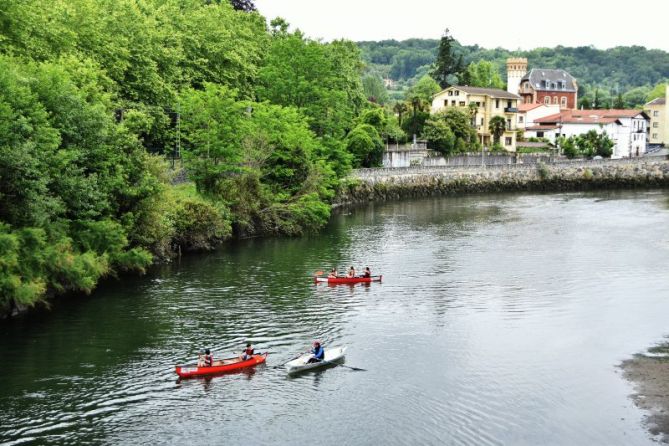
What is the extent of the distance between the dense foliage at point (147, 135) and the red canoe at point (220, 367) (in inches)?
403

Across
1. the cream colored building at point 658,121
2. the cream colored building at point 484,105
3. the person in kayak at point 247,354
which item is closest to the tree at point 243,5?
the cream colored building at point 484,105

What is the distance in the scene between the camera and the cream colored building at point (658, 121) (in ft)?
529

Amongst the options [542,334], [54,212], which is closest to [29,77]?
[54,212]

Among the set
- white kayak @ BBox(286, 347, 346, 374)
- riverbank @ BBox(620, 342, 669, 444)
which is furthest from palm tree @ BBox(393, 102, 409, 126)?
white kayak @ BBox(286, 347, 346, 374)

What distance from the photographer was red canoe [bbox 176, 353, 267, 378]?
3250cm

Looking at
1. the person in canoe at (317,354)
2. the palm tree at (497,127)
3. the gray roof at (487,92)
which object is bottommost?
the person in canoe at (317,354)

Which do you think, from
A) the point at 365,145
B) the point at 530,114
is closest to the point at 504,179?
the point at 365,145

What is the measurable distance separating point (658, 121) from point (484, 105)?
4758 cm

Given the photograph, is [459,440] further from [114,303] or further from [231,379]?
[114,303]

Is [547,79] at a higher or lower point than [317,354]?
higher

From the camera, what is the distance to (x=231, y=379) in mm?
32906

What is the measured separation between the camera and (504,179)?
115812 mm

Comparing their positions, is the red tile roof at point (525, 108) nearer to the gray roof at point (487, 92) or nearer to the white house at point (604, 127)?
the white house at point (604, 127)

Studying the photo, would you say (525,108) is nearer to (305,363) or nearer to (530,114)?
(530,114)
